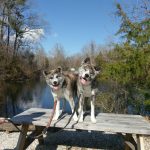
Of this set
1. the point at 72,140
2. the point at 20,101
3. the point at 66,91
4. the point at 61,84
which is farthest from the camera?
the point at 20,101

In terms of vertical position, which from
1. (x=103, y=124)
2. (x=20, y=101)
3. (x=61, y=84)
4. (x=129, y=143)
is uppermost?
(x=61, y=84)

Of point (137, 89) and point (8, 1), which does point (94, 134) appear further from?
point (8, 1)

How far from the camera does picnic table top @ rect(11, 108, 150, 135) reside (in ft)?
15.2

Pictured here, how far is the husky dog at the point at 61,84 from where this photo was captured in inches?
202

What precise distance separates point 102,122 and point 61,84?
993mm

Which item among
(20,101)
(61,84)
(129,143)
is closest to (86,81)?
(61,84)

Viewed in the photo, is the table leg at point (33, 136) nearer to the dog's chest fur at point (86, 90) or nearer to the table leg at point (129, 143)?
the dog's chest fur at point (86, 90)

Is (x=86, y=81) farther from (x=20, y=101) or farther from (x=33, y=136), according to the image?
(x=20, y=101)

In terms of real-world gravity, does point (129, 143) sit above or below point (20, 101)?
above

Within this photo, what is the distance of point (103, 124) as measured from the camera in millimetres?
4922

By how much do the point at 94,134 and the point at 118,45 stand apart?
8.55 feet

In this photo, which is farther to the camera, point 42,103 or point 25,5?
point 25,5

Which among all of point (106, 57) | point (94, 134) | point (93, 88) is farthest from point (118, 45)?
point (93, 88)

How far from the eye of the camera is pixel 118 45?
8219 mm
